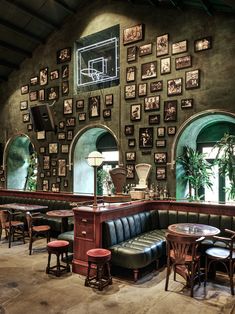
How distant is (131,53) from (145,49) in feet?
1.41

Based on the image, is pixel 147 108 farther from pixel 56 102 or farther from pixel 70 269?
pixel 70 269

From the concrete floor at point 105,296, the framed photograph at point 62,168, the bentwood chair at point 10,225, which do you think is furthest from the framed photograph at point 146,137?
the concrete floor at point 105,296

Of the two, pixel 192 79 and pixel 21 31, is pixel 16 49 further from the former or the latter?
pixel 192 79

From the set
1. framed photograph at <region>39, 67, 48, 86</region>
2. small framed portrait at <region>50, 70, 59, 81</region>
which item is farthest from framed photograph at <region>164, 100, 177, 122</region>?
framed photograph at <region>39, 67, 48, 86</region>

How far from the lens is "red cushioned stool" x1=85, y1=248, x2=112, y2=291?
12.7 ft

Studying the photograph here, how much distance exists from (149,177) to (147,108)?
1775mm

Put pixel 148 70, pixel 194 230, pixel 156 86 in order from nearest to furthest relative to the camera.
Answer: pixel 194 230, pixel 156 86, pixel 148 70

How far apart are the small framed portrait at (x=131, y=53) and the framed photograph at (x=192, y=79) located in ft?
5.37

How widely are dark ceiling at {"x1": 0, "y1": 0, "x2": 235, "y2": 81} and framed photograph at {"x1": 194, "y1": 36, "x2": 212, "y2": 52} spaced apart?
40.7 inches

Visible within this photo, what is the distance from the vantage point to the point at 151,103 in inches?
294

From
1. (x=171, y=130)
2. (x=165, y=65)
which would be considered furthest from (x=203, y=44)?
(x=171, y=130)

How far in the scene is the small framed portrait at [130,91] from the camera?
7770mm

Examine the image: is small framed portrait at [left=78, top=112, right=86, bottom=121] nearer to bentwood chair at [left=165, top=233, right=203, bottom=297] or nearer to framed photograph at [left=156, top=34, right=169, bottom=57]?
framed photograph at [left=156, top=34, right=169, bottom=57]

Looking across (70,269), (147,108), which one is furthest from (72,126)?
(70,269)
